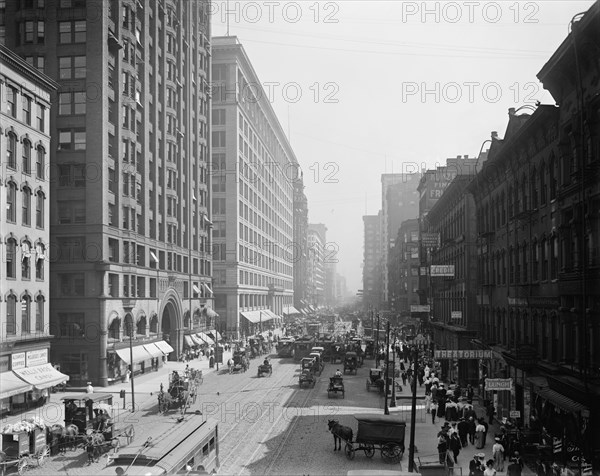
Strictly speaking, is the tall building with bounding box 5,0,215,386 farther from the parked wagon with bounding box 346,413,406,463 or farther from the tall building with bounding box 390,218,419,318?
the tall building with bounding box 390,218,419,318

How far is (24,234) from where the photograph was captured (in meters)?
40.6

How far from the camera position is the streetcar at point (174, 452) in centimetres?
1753

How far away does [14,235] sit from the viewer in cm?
3941

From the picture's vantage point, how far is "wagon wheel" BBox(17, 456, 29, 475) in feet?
77.1

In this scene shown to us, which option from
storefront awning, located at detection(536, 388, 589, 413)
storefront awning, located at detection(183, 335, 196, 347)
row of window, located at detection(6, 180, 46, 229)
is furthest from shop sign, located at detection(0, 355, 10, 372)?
storefront awning, located at detection(183, 335, 196, 347)

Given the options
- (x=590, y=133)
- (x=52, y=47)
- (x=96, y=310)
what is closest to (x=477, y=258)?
(x=590, y=133)

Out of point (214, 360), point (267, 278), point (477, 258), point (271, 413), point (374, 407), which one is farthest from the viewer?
point (267, 278)

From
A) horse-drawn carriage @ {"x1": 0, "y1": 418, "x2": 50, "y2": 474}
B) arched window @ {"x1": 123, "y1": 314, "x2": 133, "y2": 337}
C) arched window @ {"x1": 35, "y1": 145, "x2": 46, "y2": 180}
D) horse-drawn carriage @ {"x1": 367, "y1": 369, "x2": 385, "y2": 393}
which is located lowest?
horse-drawn carriage @ {"x1": 367, "y1": 369, "x2": 385, "y2": 393}

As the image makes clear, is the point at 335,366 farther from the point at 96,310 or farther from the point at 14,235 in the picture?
the point at 14,235

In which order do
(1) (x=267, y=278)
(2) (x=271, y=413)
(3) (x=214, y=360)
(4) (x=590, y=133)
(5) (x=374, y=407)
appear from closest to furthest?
1. (4) (x=590, y=133)
2. (2) (x=271, y=413)
3. (5) (x=374, y=407)
4. (3) (x=214, y=360)
5. (1) (x=267, y=278)

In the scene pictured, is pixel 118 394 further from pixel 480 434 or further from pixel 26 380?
pixel 480 434

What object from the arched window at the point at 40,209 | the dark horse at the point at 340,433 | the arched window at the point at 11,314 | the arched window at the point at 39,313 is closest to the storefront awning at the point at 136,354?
the arched window at the point at 39,313

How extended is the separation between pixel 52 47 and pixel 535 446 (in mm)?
44548

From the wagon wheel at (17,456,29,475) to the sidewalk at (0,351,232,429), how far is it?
4890 mm
